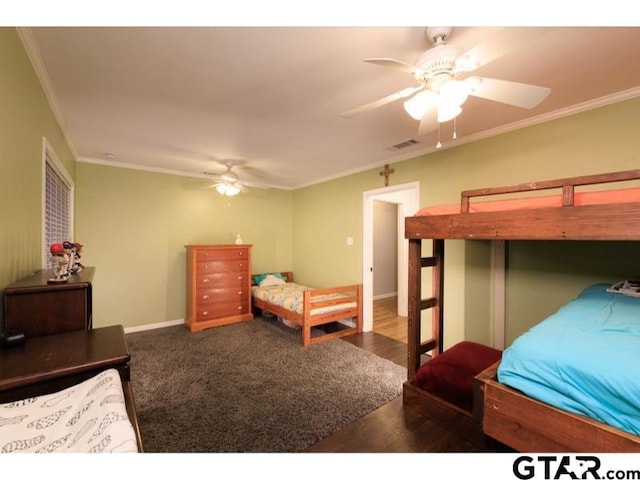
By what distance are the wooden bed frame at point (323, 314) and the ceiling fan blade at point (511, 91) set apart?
260 centimetres

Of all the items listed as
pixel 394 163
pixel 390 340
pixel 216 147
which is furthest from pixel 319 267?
pixel 216 147

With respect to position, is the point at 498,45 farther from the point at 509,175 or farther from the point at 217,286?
the point at 217,286

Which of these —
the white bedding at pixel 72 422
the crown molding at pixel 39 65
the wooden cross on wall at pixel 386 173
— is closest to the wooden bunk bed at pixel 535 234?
the white bedding at pixel 72 422

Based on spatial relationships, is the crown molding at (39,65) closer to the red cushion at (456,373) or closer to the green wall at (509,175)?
the red cushion at (456,373)

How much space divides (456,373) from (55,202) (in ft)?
12.6

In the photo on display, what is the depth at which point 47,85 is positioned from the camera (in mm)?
1834

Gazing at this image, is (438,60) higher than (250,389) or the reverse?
higher

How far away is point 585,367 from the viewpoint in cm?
90

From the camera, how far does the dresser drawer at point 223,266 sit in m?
3.88

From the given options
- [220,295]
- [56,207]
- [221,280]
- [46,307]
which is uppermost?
[56,207]

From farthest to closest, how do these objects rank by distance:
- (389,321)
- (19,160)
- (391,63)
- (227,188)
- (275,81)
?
1. (389,321)
2. (227,188)
3. (275,81)
4. (19,160)
5. (391,63)

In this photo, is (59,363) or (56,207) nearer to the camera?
(59,363)

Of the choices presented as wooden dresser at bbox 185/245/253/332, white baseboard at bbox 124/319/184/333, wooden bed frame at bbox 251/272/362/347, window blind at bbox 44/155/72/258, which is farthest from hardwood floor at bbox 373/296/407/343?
window blind at bbox 44/155/72/258

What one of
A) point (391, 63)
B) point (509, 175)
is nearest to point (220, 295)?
point (391, 63)
